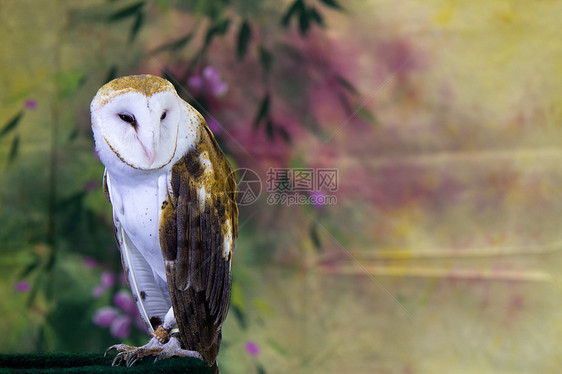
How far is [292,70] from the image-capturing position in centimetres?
140

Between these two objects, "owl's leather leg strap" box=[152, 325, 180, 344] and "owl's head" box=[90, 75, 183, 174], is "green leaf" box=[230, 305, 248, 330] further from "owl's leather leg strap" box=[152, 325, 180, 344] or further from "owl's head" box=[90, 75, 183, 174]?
"owl's head" box=[90, 75, 183, 174]

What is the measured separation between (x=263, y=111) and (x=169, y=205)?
715 mm

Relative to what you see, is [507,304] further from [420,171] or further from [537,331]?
[420,171]

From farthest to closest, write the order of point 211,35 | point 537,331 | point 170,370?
point 211,35 < point 537,331 < point 170,370

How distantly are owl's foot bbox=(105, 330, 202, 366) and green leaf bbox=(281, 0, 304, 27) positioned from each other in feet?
2.96

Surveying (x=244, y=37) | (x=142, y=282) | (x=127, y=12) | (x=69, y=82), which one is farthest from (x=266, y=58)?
(x=142, y=282)

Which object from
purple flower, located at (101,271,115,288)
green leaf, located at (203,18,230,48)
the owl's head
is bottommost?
purple flower, located at (101,271,115,288)

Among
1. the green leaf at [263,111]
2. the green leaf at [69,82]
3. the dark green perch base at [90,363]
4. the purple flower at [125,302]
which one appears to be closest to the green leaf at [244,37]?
the green leaf at [263,111]

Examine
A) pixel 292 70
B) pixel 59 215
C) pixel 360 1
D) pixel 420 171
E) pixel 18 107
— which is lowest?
pixel 59 215

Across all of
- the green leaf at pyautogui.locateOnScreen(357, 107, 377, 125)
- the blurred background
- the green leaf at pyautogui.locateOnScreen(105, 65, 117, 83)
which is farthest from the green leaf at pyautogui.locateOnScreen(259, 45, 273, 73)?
the green leaf at pyautogui.locateOnScreen(105, 65, 117, 83)

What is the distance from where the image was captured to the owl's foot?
28.2 inches

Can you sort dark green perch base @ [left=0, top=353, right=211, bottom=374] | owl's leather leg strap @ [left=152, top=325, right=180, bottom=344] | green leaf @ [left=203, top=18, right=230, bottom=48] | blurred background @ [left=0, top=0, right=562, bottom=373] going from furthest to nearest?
green leaf @ [left=203, top=18, right=230, bottom=48] → blurred background @ [left=0, top=0, right=562, bottom=373] → owl's leather leg strap @ [left=152, top=325, right=180, bottom=344] → dark green perch base @ [left=0, top=353, right=211, bottom=374]

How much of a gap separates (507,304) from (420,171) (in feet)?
1.23

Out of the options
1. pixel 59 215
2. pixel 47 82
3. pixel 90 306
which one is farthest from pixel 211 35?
pixel 90 306
